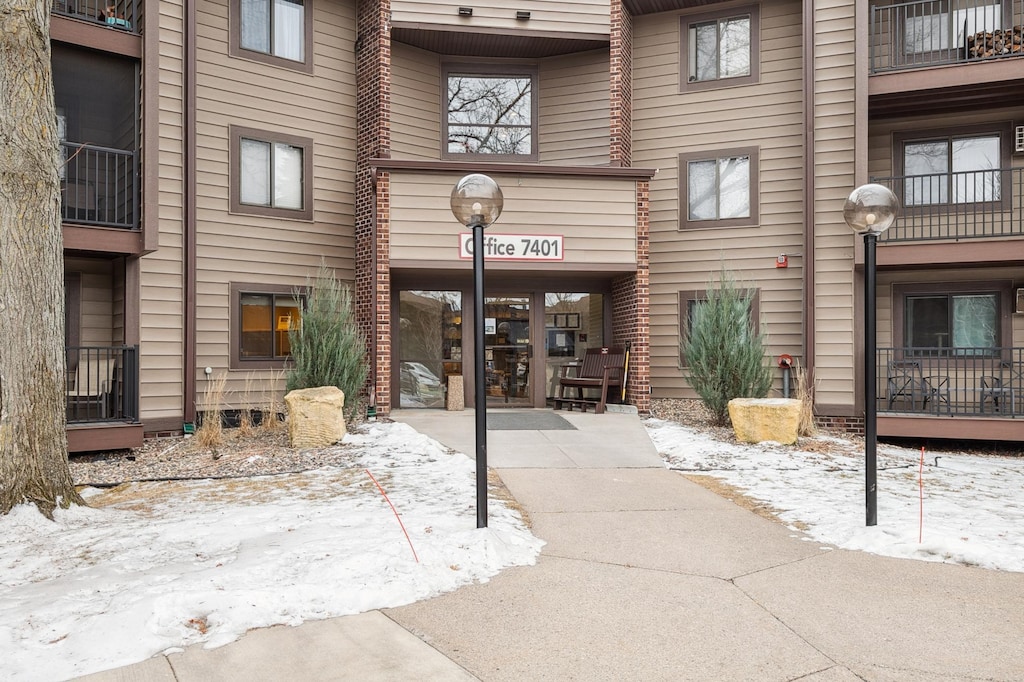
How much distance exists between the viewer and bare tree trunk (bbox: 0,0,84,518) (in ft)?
18.5

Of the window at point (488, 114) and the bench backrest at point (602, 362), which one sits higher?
the window at point (488, 114)

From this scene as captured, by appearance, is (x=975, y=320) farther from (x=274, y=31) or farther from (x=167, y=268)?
(x=167, y=268)

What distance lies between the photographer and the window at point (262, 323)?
37.2ft

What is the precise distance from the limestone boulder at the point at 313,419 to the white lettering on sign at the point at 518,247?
10.9 ft

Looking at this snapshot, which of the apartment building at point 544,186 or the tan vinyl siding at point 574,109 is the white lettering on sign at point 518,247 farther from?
the tan vinyl siding at point 574,109

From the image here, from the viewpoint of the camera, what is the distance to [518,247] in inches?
440

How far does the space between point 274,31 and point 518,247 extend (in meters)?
5.47

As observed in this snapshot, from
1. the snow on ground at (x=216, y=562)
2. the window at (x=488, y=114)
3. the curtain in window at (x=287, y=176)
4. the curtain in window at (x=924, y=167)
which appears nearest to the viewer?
the snow on ground at (x=216, y=562)

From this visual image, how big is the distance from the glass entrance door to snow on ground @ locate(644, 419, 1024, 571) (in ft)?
8.58

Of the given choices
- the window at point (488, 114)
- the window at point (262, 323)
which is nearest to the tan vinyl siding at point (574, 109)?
the window at point (488, 114)

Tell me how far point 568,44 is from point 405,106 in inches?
121

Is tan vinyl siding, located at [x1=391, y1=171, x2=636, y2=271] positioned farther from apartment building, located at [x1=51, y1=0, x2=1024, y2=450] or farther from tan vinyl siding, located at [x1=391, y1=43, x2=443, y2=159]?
tan vinyl siding, located at [x1=391, y1=43, x2=443, y2=159]

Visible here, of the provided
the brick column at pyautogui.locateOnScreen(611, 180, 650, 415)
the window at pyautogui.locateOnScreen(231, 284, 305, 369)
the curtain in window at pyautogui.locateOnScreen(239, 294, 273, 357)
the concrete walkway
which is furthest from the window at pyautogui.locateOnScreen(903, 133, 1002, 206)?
the curtain in window at pyautogui.locateOnScreen(239, 294, 273, 357)

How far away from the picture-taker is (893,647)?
3.39 meters
